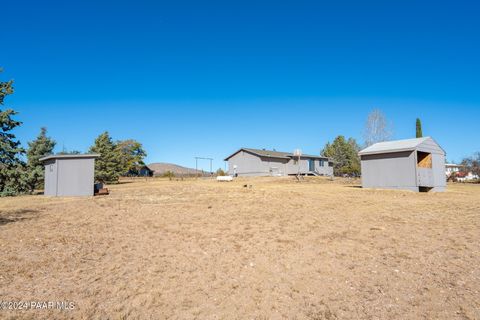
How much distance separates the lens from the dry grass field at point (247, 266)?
14.3 feet

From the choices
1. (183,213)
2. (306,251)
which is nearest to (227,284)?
(306,251)

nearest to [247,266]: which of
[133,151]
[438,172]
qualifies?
[438,172]

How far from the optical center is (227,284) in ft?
16.9

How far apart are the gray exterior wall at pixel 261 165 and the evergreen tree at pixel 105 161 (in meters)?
18.0

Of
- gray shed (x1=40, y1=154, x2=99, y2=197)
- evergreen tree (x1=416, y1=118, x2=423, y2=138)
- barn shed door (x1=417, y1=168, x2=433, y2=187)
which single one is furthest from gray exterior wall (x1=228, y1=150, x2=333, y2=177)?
gray shed (x1=40, y1=154, x2=99, y2=197)

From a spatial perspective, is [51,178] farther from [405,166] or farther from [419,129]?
[419,129]

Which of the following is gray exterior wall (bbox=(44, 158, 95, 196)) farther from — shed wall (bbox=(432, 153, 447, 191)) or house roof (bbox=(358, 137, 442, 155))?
shed wall (bbox=(432, 153, 447, 191))

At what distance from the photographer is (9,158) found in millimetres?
23797

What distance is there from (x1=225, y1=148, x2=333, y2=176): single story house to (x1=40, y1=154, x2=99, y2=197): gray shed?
24724 millimetres

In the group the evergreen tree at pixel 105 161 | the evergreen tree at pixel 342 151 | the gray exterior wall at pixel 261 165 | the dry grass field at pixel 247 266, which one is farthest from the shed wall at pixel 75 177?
the evergreen tree at pixel 342 151

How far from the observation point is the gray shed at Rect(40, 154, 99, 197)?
21672mm

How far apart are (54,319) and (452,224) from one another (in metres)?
11.2

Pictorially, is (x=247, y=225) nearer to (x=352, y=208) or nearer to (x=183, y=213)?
(x=183, y=213)

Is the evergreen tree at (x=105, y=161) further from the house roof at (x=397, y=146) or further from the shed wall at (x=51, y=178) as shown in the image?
the house roof at (x=397, y=146)
